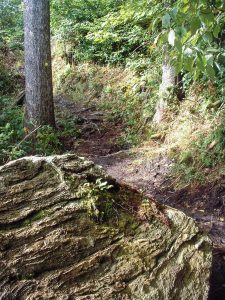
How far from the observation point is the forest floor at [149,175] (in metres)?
4.05

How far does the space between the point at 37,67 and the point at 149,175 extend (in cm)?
328

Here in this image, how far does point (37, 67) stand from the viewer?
272 inches

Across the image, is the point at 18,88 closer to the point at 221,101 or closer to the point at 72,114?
the point at 72,114

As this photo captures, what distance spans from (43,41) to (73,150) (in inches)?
95.5

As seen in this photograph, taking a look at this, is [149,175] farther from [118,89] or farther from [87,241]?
[118,89]

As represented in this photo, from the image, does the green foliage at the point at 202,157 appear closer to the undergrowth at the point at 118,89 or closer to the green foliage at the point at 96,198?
the undergrowth at the point at 118,89

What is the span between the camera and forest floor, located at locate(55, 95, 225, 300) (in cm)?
405

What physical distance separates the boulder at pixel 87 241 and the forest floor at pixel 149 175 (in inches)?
21.5

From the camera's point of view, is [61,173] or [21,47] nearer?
[61,173]

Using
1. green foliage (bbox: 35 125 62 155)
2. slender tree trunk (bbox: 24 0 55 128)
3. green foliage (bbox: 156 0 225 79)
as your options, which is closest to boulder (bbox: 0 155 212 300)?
green foliage (bbox: 156 0 225 79)

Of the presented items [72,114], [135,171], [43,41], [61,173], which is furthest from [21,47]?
[61,173]

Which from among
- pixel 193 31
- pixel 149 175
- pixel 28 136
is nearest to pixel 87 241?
pixel 193 31

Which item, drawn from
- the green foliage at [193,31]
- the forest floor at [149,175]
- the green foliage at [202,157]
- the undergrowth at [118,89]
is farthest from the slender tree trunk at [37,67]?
the green foliage at [193,31]

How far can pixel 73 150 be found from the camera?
7457 mm
